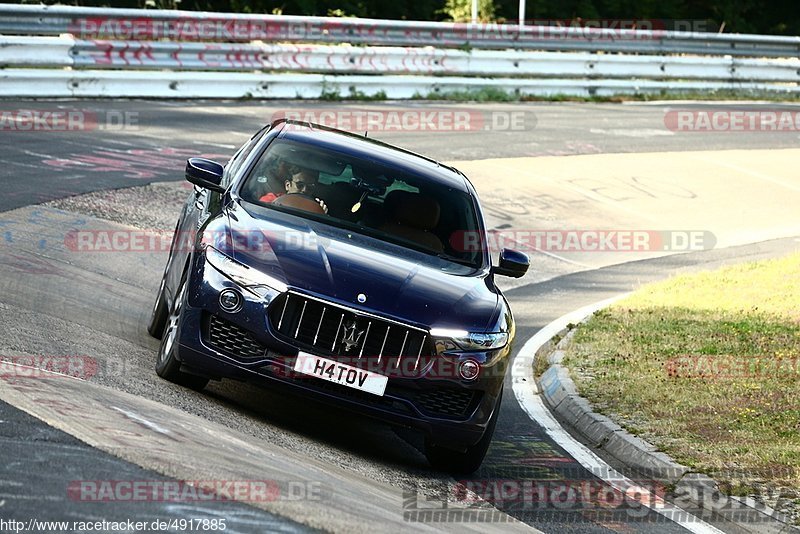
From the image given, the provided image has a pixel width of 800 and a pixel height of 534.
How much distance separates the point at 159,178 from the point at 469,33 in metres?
12.3

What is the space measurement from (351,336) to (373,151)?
2231 millimetres

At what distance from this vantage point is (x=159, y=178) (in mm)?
16016

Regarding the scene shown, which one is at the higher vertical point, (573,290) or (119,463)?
(119,463)

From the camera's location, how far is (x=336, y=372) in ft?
23.3

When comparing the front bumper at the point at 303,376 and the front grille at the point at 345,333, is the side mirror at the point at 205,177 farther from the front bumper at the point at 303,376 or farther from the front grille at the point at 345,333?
the front grille at the point at 345,333

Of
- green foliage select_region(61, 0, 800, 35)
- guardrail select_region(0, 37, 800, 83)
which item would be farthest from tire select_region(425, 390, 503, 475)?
green foliage select_region(61, 0, 800, 35)

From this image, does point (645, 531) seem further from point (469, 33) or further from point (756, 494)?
point (469, 33)

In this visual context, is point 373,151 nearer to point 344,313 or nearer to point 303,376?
point 344,313

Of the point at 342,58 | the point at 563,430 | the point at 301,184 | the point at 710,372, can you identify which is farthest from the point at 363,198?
the point at 342,58

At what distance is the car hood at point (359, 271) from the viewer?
7.20 m

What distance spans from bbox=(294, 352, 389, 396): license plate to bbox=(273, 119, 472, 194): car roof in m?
2.11

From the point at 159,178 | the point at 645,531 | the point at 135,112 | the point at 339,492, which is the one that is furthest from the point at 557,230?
the point at 339,492

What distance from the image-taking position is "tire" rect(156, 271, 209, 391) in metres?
7.50

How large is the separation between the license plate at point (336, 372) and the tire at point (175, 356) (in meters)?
0.78
